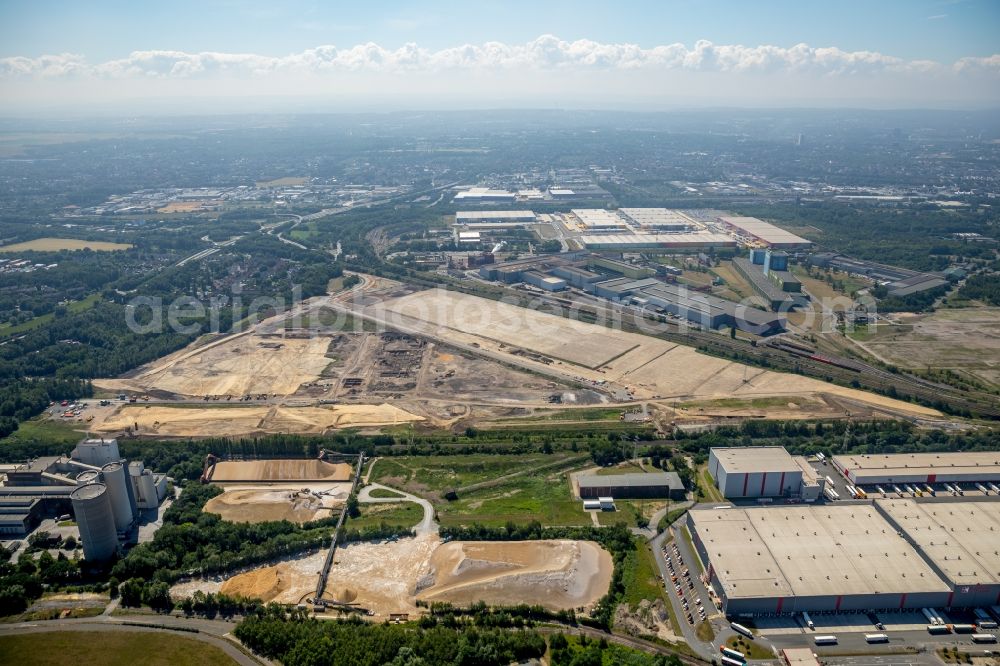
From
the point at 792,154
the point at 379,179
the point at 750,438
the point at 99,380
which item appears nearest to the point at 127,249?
the point at 99,380

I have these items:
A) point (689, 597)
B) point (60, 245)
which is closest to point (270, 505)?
point (689, 597)

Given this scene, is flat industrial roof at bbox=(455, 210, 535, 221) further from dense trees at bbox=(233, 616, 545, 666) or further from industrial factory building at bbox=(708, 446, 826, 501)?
dense trees at bbox=(233, 616, 545, 666)

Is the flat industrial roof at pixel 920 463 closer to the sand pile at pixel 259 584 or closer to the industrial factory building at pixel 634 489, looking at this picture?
the industrial factory building at pixel 634 489

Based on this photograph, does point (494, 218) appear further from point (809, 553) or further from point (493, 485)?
point (809, 553)

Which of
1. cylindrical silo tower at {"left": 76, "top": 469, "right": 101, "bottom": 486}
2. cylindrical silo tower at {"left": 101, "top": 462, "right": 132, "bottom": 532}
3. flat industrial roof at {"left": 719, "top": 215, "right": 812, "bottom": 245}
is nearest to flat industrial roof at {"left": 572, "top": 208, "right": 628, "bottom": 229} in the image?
flat industrial roof at {"left": 719, "top": 215, "right": 812, "bottom": 245}

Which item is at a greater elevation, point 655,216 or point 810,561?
point 655,216

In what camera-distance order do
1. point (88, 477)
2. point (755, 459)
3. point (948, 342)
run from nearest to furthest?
point (88, 477) < point (755, 459) < point (948, 342)

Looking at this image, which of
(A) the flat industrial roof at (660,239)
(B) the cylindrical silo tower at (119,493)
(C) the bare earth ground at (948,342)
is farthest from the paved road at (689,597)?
(A) the flat industrial roof at (660,239)
